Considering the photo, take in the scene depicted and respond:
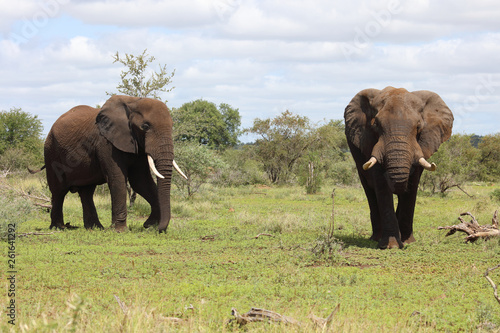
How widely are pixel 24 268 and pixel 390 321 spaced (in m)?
5.69

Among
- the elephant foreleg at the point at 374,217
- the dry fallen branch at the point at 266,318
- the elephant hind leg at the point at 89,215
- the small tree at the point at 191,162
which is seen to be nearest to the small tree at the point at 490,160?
the small tree at the point at 191,162

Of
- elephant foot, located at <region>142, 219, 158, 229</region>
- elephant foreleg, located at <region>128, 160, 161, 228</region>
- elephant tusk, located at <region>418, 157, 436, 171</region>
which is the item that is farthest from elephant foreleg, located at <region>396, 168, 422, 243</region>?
elephant foreleg, located at <region>128, 160, 161, 228</region>

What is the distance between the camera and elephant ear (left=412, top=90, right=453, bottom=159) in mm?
10836

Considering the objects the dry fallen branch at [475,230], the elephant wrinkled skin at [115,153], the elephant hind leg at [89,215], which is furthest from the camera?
the elephant hind leg at [89,215]

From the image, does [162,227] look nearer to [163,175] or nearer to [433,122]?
[163,175]

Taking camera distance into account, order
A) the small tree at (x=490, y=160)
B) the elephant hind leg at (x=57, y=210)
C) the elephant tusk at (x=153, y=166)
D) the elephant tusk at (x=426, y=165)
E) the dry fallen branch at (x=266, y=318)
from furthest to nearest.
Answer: the small tree at (x=490, y=160) < the elephant hind leg at (x=57, y=210) < the elephant tusk at (x=153, y=166) < the elephant tusk at (x=426, y=165) < the dry fallen branch at (x=266, y=318)

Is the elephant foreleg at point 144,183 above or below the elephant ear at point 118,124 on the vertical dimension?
below

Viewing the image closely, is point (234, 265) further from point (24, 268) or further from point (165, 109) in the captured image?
point (165, 109)

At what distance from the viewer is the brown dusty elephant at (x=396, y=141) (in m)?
10.3

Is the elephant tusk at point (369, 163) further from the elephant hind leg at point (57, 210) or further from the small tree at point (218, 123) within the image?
the small tree at point (218, 123)

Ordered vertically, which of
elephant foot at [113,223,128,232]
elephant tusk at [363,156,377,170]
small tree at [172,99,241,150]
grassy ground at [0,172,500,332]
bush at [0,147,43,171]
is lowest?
grassy ground at [0,172,500,332]

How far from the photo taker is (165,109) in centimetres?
1289

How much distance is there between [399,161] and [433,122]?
1.30 metres

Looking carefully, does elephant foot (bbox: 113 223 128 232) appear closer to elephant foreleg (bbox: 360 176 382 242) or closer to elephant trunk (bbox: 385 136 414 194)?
elephant foreleg (bbox: 360 176 382 242)
